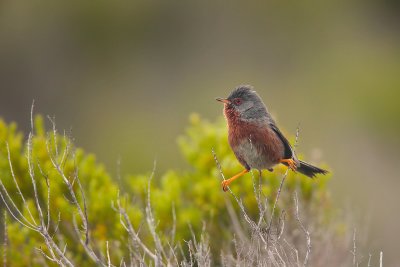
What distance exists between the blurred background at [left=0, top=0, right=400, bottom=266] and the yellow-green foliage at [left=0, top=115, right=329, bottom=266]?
12.5m

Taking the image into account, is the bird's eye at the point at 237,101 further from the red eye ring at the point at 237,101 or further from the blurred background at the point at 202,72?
the blurred background at the point at 202,72

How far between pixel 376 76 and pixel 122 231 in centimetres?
2398

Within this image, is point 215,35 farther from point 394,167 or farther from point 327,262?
point 327,262

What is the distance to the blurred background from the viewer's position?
83.8 feet

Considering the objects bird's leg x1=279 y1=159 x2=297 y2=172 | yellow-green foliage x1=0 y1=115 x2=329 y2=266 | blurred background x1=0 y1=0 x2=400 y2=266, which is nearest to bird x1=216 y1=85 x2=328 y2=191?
bird's leg x1=279 y1=159 x2=297 y2=172

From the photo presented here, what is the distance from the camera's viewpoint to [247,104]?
673 cm

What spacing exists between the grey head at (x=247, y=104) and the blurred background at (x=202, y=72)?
15916 mm

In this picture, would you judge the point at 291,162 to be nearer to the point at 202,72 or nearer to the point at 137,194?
the point at 137,194

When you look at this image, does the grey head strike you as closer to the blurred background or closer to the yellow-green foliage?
the yellow-green foliage

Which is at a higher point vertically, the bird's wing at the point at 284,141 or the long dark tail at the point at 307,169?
the bird's wing at the point at 284,141

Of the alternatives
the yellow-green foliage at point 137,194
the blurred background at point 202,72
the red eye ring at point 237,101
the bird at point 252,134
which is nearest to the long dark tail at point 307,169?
the bird at point 252,134

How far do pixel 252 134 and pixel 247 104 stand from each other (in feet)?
1.02

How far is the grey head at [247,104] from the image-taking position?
6703 millimetres

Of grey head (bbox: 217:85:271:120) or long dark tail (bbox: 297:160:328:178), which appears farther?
long dark tail (bbox: 297:160:328:178)
